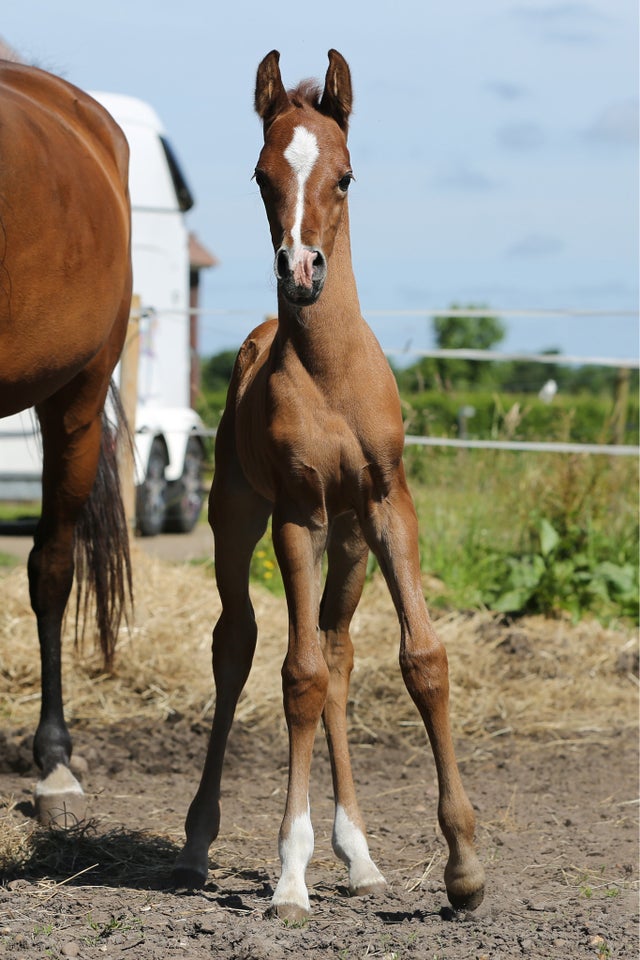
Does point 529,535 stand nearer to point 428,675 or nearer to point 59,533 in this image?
point 59,533

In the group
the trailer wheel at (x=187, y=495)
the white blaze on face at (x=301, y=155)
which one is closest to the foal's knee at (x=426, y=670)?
the white blaze on face at (x=301, y=155)

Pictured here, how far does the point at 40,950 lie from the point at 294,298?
1.57 m

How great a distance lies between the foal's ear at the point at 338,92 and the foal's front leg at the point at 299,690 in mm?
1023

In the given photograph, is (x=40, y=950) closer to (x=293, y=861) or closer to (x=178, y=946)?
(x=178, y=946)

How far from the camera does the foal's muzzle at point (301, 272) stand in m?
2.64

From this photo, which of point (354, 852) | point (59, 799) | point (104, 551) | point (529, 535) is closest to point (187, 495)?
point (529, 535)

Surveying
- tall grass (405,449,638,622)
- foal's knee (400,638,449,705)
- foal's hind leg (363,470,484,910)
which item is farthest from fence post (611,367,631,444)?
foal's knee (400,638,449,705)

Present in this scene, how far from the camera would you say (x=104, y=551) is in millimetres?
4727

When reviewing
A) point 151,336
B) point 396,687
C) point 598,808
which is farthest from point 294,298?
point 151,336

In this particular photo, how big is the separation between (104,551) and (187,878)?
5.84ft

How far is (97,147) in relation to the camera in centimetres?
436

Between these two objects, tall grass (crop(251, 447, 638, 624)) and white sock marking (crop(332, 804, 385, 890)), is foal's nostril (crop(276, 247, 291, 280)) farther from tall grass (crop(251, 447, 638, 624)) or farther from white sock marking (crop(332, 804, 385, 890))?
tall grass (crop(251, 447, 638, 624))

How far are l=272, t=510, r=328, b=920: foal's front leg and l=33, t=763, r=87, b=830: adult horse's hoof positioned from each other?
1.34 metres

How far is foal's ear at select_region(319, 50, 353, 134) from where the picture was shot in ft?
9.59
